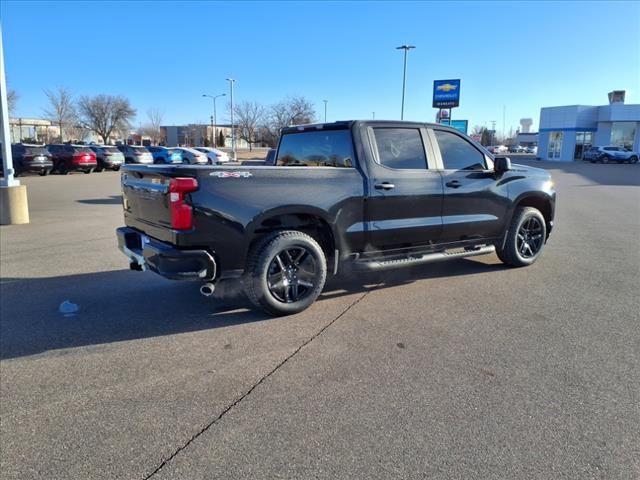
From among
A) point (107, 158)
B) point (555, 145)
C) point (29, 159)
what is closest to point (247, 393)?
point (29, 159)

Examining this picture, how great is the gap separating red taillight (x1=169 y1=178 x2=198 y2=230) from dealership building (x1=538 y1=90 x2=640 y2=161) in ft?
194

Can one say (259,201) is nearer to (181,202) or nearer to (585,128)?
(181,202)

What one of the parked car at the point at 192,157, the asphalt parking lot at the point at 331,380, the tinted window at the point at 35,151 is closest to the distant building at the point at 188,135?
the parked car at the point at 192,157

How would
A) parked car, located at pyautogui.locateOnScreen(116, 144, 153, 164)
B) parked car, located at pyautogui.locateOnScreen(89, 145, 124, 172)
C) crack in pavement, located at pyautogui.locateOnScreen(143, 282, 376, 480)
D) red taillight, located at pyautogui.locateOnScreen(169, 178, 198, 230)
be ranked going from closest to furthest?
crack in pavement, located at pyautogui.locateOnScreen(143, 282, 376, 480)
red taillight, located at pyautogui.locateOnScreen(169, 178, 198, 230)
parked car, located at pyautogui.locateOnScreen(89, 145, 124, 172)
parked car, located at pyautogui.locateOnScreen(116, 144, 153, 164)

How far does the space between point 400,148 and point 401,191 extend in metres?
0.53

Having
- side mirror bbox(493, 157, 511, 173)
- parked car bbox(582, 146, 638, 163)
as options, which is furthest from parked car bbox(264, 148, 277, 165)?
parked car bbox(582, 146, 638, 163)

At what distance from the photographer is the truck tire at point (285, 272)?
15.0 feet

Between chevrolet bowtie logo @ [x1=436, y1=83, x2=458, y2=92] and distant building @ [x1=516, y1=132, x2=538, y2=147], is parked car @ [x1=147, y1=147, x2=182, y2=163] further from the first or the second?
distant building @ [x1=516, y1=132, x2=538, y2=147]

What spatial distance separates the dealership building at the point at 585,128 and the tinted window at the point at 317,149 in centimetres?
5694

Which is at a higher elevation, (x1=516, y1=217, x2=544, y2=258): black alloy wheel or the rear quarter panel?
the rear quarter panel

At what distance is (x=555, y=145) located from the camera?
187 ft

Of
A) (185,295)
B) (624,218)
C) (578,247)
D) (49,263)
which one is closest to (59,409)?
(185,295)

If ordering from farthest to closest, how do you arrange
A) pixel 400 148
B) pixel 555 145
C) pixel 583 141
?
pixel 555 145, pixel 583 141, pixel 400 148

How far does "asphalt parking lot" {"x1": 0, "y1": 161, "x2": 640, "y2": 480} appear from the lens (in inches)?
104
